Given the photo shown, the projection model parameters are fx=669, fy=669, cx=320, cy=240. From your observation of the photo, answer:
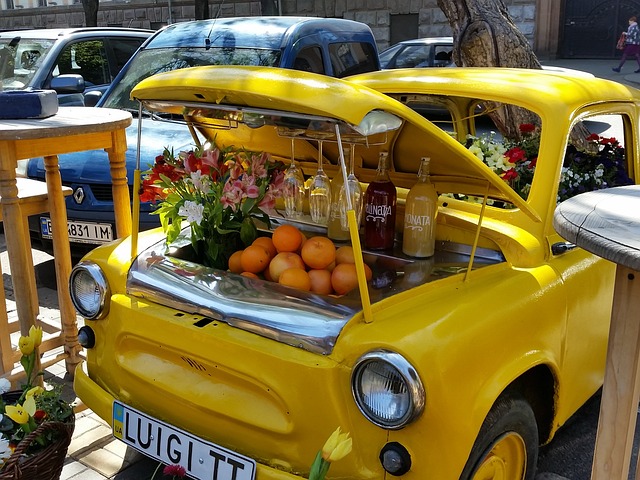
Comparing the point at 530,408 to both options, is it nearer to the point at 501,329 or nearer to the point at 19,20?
the point at 501,329

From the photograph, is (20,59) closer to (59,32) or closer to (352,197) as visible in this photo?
(59,32)

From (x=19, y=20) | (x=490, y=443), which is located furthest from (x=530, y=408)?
(x=19, y=20)

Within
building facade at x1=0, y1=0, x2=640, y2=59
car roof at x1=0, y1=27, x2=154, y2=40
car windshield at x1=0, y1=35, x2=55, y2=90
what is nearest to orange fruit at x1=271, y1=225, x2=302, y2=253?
car windshield at x1=0, y1=35, x2=55, y2=90

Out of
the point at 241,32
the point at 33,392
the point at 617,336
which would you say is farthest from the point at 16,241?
the point at 241,32

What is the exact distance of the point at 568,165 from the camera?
11.7ft

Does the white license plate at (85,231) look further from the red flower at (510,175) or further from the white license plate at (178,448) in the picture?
the red flower at (510,175)

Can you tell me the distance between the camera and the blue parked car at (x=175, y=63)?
4918mm

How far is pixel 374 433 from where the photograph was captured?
6.54ft

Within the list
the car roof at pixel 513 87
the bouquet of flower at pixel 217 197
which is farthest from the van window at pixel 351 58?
the bouquet of flower at pixel 217 197

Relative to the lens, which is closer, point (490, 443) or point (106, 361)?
point (490, 443)

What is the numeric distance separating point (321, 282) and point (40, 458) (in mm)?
1190

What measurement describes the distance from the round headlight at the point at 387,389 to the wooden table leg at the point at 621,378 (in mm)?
522

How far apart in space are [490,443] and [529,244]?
79 cm

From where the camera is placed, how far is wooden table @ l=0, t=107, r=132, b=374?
3014 mm
